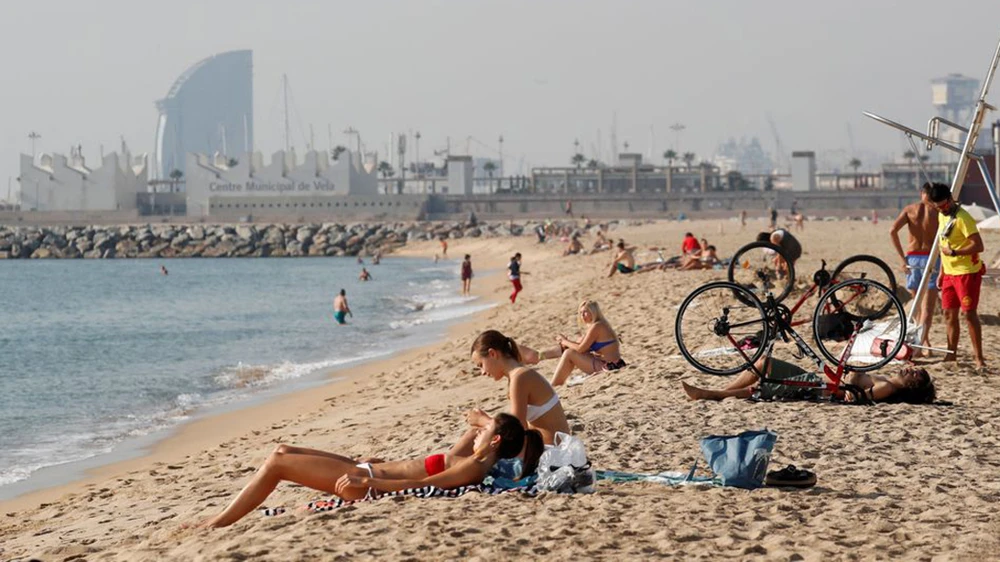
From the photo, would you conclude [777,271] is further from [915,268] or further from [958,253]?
[958,253]

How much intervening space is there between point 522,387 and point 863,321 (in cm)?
356

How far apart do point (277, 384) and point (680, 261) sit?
972 centimetres

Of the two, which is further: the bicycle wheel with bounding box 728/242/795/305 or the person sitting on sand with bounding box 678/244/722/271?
the person sitting on sand with bounding box 678/244/722/271

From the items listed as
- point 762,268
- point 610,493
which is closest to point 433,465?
point 610,493

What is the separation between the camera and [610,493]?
242 inches

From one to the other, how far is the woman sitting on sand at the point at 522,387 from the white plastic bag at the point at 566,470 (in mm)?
486

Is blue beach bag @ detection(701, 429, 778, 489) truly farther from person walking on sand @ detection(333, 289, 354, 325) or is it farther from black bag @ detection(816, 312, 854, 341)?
person walking on sand @ detection(333, 289, 354, 325)

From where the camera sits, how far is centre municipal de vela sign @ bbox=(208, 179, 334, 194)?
114250 millimetres

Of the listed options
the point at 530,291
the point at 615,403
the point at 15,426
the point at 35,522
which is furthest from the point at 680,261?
the point at 35,522

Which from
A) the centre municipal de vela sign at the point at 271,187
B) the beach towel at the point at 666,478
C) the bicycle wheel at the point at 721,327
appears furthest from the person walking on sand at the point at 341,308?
the centre municipal de vela sign at the point at 271,187

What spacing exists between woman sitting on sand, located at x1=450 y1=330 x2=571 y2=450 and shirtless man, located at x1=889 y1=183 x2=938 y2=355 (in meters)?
4.56

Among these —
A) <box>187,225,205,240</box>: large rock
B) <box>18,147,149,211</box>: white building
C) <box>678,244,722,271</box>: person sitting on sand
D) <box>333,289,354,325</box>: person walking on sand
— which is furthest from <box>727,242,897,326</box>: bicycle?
<box>18,147,149,211</box>: white building

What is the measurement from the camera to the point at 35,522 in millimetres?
8500

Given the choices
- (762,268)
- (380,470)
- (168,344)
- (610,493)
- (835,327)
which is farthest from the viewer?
(168,344)
